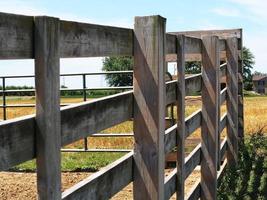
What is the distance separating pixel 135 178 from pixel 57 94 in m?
1.39

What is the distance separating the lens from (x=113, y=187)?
9.46 ft

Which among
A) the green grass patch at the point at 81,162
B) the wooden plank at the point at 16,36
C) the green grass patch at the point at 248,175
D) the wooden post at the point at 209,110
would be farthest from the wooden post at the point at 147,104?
the green grass patch at the point at 81,162

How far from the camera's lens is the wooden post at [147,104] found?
3.27 m

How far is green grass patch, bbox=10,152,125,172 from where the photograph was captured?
28.0 ft

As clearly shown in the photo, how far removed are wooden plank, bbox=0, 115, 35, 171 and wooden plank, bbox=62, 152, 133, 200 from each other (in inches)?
14.5

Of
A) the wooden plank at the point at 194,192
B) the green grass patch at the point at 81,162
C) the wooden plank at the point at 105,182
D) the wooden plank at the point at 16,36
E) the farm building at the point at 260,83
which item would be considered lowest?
the farm building at the point at 260,83

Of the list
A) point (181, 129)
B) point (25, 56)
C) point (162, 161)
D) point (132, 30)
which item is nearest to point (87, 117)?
point (25, 56)

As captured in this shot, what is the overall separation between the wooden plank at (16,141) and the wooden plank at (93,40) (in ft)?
1.24

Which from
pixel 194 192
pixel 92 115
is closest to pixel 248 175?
pixel 194 192

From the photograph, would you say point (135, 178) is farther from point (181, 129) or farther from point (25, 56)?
point (25, 56)

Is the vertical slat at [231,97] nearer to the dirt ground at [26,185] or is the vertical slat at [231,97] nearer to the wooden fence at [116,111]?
the dirt ground at [26,185]

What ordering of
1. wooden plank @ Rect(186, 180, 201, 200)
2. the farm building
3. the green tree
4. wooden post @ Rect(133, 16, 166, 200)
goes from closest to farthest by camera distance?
wooden post @ Rect(133, 16, 166, 200) < wooden plank @ Rect(186, 180, 201, 200) < the green tree < the farm building

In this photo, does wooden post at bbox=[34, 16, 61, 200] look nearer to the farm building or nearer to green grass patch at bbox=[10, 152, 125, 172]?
green grass patch at bbox=[10, 152, 125, 172]

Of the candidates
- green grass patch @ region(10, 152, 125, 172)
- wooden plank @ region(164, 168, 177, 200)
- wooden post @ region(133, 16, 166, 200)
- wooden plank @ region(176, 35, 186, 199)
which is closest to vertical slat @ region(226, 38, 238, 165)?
green grass patch @ region(10, 152, 125, 172)
